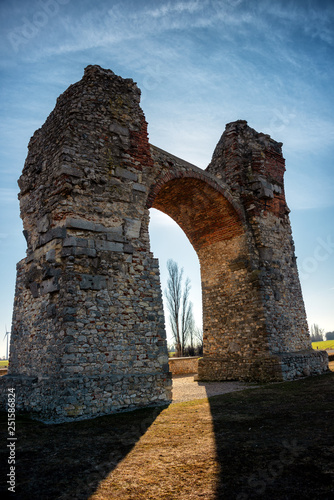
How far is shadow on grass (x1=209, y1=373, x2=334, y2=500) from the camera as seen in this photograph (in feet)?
8.53

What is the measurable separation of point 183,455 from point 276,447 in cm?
95

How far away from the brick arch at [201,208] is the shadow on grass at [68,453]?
6515 mm

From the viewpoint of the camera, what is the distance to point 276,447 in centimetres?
352

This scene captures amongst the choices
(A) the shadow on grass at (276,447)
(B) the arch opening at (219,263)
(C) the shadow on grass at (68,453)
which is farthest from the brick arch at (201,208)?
(C) the shadow on grass at (68,453)

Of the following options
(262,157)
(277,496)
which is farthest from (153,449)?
(262,157)

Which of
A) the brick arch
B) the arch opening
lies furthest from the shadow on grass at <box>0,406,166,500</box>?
the brick arch

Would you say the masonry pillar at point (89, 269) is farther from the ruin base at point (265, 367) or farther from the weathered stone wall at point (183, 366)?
the weathered stone wall at point (183, 366)

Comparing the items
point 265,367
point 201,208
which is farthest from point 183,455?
point 201,208

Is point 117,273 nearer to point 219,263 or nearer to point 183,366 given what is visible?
point 219,263

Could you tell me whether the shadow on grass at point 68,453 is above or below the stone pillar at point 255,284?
below

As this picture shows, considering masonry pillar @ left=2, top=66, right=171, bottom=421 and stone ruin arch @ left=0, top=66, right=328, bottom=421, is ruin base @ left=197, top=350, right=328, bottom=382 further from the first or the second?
masonry pillar @ left=2, top=66, right=171, bottom=421

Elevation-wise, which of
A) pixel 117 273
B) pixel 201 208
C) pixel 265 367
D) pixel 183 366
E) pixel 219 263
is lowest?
pixel 183 366

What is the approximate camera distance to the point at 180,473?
3068 mm

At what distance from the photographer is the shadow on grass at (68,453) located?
114 inches
